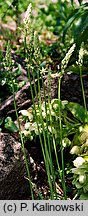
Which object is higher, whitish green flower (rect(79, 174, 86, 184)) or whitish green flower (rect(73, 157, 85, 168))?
whitish green flower (rect(73, 157, 85, 168))

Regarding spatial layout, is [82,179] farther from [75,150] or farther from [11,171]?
[11,171]

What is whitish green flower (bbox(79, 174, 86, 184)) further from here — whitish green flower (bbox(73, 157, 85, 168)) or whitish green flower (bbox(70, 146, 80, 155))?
whitish green flower (bbox(70, 146, 80, 155))

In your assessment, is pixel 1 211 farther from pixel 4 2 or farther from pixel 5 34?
pixel 4 2

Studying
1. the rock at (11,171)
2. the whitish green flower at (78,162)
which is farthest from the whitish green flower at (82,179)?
the rock at (11,171)

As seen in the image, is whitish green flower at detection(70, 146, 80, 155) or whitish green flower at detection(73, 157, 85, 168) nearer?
whitish green flower at detection(73, 157, 85, 168)

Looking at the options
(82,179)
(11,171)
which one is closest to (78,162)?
(82,179)

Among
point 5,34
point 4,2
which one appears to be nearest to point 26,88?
point 5,34

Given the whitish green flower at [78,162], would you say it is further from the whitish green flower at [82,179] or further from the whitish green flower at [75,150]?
the whitish green flower at [75,150]

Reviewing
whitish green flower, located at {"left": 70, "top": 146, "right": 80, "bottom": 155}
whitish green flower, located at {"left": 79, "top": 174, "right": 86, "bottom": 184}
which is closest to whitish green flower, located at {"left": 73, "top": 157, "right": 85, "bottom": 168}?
whitish green flower, located at {"left": 79, "top": 174, "right": 86, "bottom": 184}
